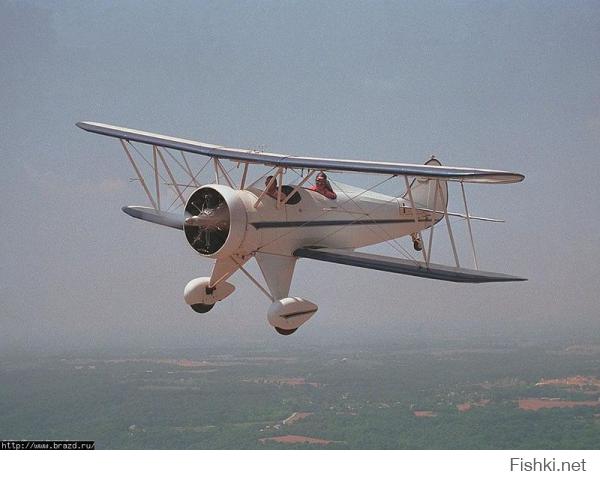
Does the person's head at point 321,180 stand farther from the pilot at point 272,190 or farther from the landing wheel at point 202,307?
the landing wheel at point 202,307

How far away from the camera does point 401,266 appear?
788cm

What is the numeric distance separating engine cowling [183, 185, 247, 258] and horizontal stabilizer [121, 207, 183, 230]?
1021mm

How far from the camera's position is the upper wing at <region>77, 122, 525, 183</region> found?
22.5ft

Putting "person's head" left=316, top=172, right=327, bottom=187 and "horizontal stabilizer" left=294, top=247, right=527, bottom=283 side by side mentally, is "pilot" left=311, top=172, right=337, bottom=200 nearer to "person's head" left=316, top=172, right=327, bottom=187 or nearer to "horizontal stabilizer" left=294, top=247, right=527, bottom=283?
"person's head" left=316, top=172, right=327, bottom=187

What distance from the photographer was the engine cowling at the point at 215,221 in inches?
309

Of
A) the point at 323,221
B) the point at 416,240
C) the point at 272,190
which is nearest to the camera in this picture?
the point at 272,190

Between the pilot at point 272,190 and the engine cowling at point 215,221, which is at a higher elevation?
the pilot at point 272,190

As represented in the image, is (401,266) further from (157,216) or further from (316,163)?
(157,216)

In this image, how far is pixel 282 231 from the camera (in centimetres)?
823

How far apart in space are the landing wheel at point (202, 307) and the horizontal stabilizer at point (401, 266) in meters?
1.20

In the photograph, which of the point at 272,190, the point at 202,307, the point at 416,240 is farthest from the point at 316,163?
the point at 416,240

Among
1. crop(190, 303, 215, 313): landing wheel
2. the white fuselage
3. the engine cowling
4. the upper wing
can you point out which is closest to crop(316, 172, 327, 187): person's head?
the white fuselage

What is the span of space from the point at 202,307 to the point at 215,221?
133 cm

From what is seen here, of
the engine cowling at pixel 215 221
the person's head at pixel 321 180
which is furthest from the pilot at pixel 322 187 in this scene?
the engine cowling at pixel 215 221
